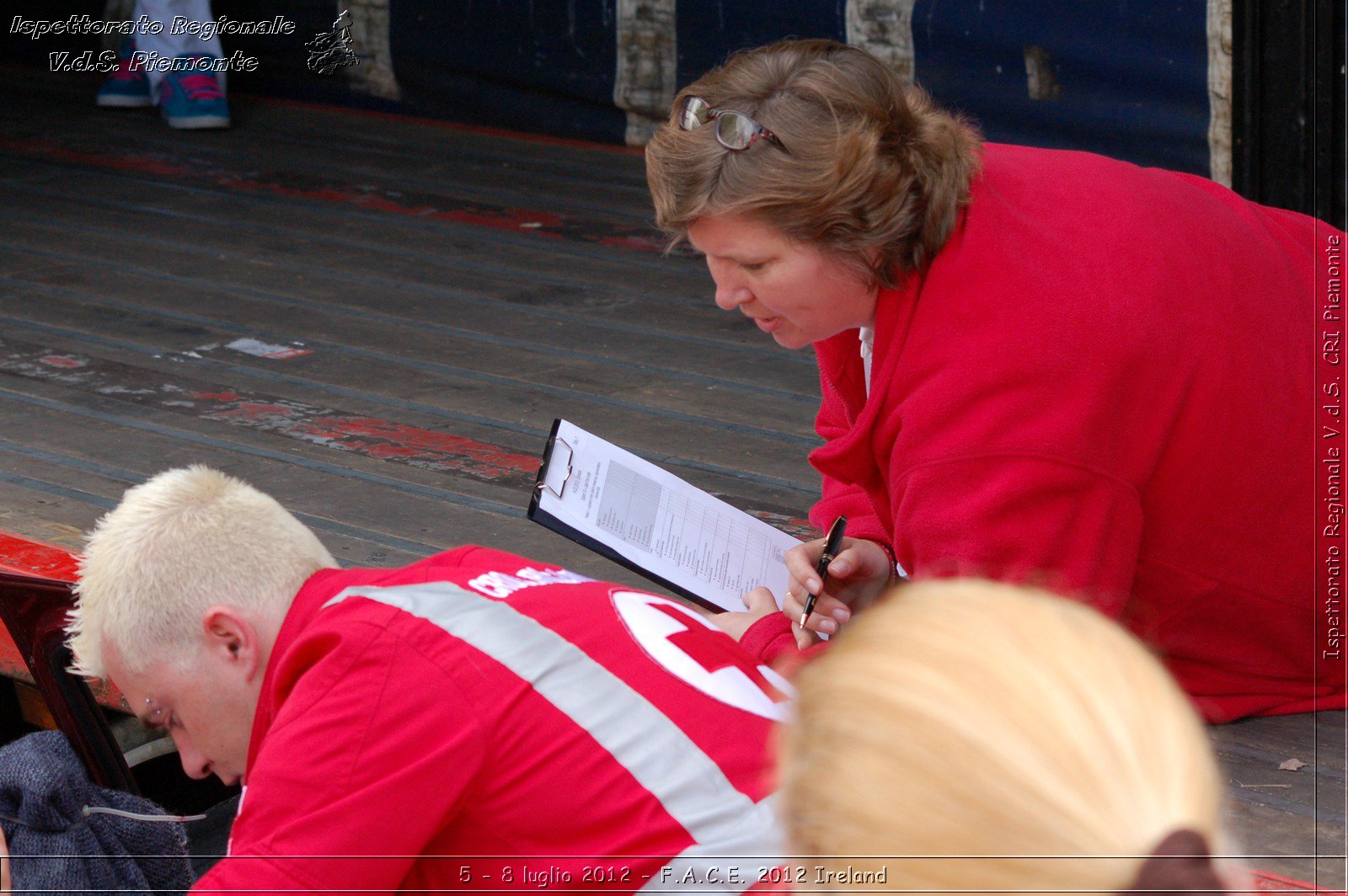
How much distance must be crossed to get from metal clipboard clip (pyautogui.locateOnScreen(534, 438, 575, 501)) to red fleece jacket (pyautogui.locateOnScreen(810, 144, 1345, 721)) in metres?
0.38

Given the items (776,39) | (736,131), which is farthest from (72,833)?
(776,39)

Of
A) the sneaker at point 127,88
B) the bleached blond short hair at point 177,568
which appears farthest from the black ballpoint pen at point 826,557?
the sneaker at point 127,88

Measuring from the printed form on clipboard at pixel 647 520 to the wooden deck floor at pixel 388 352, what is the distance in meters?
0.45

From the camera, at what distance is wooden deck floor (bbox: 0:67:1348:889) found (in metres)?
2.74

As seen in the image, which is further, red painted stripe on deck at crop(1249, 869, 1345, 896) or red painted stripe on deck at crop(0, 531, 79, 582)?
red painted stripe on deck at crop(0, 531, 79, 582)

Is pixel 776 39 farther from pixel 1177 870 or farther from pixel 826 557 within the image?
pixel 1177 870

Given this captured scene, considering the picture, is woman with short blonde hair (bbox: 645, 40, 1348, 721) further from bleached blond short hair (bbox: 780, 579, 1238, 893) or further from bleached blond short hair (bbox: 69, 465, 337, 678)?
bleached blond short hair (bbox: 780, 579, 1238, 893)

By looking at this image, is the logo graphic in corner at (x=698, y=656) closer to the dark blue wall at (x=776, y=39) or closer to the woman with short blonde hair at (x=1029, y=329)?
the woman with short blonde hair at (x=1029, y=329)

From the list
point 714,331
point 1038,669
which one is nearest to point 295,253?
point 714,331

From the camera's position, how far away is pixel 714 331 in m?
4.00

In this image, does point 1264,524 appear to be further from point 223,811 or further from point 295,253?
point 295,253

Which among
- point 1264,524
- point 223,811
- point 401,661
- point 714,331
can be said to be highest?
point 401,661

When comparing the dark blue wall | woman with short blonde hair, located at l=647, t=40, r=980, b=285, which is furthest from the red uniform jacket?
the dark blue wall

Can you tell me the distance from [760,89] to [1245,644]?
0.93 metres
